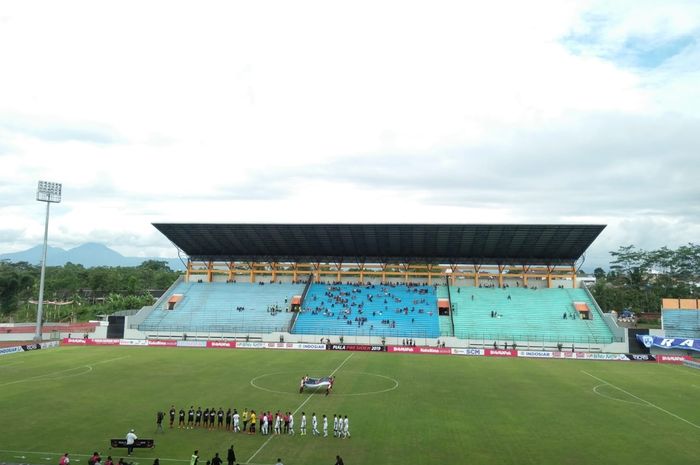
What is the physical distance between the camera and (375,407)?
116 feet

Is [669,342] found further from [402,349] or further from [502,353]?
[402,349]

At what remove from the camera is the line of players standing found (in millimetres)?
28719

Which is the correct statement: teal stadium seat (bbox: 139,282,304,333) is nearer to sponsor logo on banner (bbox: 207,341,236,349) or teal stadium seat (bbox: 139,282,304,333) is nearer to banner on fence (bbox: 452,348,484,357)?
sponsor logo on banner (bbox: 207,341,236,349)

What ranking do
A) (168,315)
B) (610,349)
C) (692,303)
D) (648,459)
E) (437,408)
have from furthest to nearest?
(168,315) → (692,303) → (610,349) → (437,408) → (648,459)

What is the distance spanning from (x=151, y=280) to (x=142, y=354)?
113 m

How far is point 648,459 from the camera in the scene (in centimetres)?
2545

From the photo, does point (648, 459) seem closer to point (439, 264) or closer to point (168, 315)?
point (439, 264)

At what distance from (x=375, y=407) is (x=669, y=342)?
53.4m

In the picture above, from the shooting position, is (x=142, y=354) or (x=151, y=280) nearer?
(x=142, y=354)

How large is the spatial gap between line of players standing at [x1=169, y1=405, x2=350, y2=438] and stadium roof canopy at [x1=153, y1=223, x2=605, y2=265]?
54.0 m

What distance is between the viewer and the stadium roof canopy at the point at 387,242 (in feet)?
269

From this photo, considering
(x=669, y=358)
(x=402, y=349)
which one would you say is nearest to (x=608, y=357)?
Result: (x=669, y=358)

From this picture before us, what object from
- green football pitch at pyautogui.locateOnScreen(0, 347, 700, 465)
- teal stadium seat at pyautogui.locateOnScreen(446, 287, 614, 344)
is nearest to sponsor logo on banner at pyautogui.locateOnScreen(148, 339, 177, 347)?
green football pitch at pyautogui.locateOnScreen(0, 347, 700, 465)

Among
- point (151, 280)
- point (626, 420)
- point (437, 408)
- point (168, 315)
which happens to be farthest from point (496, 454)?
point (151, 280)
